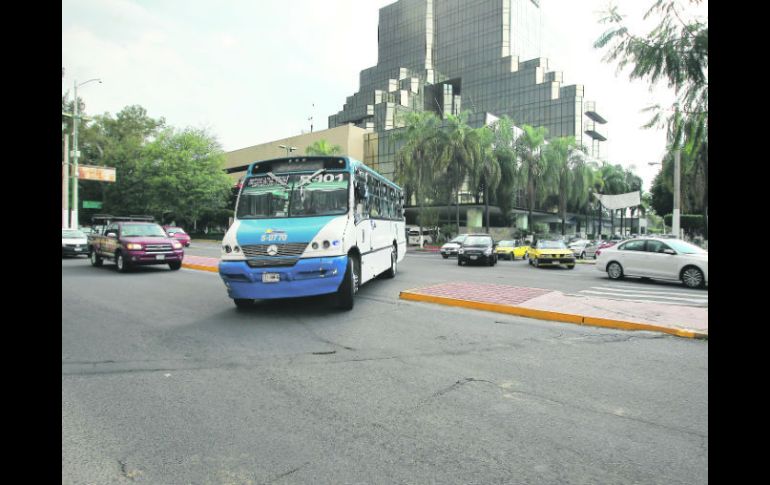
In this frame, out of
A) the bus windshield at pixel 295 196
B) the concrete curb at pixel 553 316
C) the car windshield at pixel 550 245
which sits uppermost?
the bus windshield at pixel 295 196

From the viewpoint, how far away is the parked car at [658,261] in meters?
13.3

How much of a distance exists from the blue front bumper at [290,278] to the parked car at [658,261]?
1121 cm

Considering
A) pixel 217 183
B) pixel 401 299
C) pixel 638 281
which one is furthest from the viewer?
pixel 217 183

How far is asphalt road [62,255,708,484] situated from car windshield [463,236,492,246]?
542 inches

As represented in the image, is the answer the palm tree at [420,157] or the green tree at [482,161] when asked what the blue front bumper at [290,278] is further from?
the green tree at [482,161]

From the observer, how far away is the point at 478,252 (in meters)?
20.6

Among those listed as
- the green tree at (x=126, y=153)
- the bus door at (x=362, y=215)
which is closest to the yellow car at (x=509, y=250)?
the bus door at (x=362, y=215)

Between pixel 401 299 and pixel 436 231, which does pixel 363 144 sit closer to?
pixel 436 231

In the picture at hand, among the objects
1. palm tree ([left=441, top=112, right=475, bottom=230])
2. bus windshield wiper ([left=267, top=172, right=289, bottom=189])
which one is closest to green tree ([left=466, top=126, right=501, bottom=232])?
palm tree ([left=441, top=112, right=475, bottom=230])

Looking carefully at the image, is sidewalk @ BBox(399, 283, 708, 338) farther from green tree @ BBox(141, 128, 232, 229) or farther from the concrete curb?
green tree @ BBox(141, 128, 232, 229)
